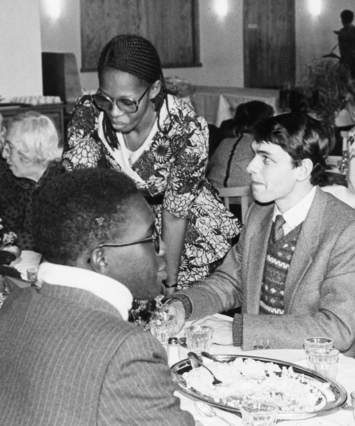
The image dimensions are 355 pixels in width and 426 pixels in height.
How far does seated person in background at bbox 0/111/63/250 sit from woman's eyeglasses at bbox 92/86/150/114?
1.12m

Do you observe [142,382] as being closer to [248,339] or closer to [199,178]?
[248,339]

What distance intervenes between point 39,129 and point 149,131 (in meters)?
1.09

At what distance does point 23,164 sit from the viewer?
3895 millimetres

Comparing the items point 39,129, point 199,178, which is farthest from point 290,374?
point 39,129

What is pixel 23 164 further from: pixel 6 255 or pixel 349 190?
pixel 349 190

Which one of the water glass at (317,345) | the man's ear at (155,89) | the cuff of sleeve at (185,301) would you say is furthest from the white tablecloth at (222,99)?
the water glass at (317,345)

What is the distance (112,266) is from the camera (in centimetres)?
162

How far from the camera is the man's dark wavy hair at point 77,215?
157 centimetres

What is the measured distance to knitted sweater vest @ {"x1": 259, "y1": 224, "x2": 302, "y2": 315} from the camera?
2627 millimetres

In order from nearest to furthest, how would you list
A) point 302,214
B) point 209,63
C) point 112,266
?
point 112,266 → point 302,214 → point 209,63

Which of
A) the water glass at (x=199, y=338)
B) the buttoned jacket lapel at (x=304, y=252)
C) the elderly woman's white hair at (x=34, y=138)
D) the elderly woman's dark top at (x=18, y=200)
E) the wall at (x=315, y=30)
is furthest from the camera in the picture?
the wall at (x=315, y=30)

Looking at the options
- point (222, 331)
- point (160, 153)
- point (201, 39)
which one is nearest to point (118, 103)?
point (160, 153)

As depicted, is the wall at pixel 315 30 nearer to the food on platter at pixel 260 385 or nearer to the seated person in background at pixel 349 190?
the seated person in background at pixel 349 190

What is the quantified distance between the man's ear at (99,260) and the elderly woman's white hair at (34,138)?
2.37 metres
